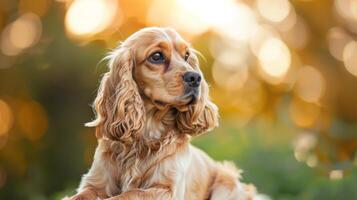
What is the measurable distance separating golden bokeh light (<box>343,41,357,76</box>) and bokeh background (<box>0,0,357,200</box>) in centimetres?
2

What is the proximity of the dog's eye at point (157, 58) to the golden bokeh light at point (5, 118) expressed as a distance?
8410 mm

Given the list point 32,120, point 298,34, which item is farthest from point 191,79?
point 298,34

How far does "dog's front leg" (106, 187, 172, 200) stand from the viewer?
5.55 meters

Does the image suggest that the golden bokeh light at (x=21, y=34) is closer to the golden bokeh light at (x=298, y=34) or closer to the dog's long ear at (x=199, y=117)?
the golden bokeh light at (x=298, y=34)

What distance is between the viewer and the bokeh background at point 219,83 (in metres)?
11.0

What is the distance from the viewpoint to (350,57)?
1484cm

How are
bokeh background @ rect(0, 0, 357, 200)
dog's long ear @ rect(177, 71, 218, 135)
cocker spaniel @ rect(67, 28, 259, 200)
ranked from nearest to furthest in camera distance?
cocker spaniel @ rect(67, 28, 259, 200)
dog's long ear @ rect(177, 71, 218, 135)
bokeh background @ rect(0, 0, 357, 200)

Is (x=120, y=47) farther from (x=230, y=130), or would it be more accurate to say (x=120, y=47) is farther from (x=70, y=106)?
(x=70, y=106)

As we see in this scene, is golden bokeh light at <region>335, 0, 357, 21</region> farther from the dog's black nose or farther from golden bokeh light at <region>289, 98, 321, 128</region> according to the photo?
the dog's black nose

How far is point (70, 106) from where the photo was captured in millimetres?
12750

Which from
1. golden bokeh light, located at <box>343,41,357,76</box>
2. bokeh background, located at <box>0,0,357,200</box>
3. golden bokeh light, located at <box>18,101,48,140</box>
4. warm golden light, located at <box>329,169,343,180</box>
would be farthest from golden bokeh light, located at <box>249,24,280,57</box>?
warm golden light, located at <box>329,169,343,180</box>

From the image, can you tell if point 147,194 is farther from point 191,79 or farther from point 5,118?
point 5,118

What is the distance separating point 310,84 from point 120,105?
10357 mm

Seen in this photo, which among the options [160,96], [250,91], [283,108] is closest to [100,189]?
[160,96]
